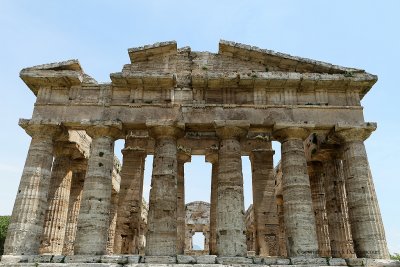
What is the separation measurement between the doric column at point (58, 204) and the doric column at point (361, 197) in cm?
1223

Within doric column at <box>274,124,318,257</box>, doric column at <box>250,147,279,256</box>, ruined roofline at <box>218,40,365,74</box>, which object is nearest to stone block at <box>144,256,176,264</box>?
doric column at <box>274,124,318,257</box>

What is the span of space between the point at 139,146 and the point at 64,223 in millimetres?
4962

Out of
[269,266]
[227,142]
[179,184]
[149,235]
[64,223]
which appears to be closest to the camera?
[269,266]

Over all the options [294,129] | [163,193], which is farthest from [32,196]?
[294,129]

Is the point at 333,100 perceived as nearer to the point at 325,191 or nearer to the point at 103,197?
the point at 325,191

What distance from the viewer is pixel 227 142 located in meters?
14.9

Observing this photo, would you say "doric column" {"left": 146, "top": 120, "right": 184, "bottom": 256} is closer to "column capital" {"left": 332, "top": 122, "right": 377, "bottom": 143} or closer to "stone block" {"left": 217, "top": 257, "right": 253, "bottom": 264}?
"stone block" {"left": 217, "top": 257, "right": 253, "bottom": 264}

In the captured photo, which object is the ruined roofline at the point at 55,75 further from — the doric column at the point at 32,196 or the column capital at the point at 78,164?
the column capital at the point at 78,164

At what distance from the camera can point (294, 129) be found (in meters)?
14.7

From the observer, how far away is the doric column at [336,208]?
16203 millimetres

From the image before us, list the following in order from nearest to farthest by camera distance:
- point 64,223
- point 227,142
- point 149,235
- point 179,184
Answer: point 149,235 < point 227,142 < point 64,223 < point 179,184

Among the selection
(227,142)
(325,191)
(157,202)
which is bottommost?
(157,202)

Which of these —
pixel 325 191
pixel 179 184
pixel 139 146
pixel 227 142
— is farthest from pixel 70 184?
pixel 325 191

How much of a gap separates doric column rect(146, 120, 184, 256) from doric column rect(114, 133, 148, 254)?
3.40m
